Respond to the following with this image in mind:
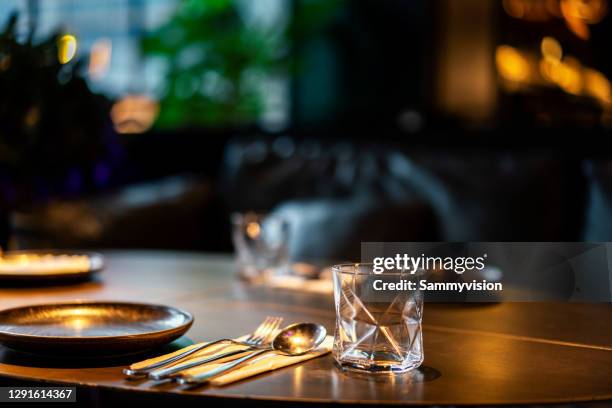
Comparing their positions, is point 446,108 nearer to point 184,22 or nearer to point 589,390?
point 184,22

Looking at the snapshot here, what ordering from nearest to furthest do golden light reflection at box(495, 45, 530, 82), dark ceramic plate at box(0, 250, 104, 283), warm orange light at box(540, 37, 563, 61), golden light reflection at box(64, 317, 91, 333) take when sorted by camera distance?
1. golden light reflection at box(64, 317, 91, 333)
2. dark ceramic plate at box(0, 250, 104, 283)
3. warm orange light at box(540, 37, 563, 61)
4. golden light reflection at box(495, 45, 530, 82)

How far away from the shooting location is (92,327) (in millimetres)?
908

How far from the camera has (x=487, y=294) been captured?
2.84 ft

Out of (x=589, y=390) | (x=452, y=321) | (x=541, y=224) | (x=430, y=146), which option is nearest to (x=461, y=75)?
(x=430, y=146)

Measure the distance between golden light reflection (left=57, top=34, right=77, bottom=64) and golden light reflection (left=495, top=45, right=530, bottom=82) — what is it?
2.46m

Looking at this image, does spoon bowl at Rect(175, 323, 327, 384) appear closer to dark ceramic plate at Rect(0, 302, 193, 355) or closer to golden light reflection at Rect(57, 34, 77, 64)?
dark ceramic plate at Rect(0, 302, 193, 355)

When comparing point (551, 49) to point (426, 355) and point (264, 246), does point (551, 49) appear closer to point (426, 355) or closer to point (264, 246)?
point (264, 246)

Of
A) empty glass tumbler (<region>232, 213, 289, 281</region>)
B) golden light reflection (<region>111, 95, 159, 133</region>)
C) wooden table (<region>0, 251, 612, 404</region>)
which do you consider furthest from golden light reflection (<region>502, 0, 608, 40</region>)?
wooden table (<region>0, 251, 612, 404</region>)

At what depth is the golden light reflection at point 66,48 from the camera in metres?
1.54

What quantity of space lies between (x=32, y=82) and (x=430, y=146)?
Result: 1.52 m

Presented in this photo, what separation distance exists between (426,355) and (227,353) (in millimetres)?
214

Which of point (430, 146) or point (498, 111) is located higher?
point (498, 111)

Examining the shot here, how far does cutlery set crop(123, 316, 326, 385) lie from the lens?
0.69 meters

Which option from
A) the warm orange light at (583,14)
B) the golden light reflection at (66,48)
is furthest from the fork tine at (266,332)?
the warm orange light at (583,14)
